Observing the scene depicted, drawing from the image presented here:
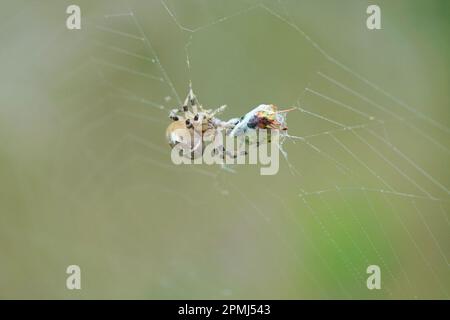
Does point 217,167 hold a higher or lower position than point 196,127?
higher

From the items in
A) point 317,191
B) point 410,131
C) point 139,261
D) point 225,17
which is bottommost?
point 139,261

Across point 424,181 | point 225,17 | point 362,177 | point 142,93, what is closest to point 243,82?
point 225,17

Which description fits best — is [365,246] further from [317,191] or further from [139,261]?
[139,261]

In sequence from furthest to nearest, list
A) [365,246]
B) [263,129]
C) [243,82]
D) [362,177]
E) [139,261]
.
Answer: [139,261] < [243,82] < [362,177] < [365,246] < [263,129]

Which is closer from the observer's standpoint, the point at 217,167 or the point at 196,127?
the point at 196,127

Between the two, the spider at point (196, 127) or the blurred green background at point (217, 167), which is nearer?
the spider at point (196, 127)

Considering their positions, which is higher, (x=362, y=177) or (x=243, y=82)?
(x=243, y=82)

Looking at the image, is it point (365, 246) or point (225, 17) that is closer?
point (365, 246)

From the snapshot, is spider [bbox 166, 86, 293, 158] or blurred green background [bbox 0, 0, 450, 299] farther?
blurred green background [bbox 0, 0, 450, 299]
